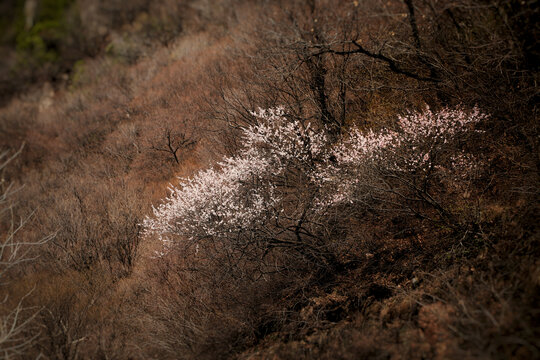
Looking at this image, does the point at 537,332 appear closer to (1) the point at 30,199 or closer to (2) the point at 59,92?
(1) the point at 30,199

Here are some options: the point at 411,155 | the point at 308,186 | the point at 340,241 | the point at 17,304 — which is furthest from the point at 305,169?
→ the point at 17,304

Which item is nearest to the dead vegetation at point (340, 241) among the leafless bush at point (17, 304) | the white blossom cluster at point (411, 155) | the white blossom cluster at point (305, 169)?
the leafless bush at point (17, 304)

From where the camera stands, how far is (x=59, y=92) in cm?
1878

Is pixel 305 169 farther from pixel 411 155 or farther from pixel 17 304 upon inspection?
pixel 17 304

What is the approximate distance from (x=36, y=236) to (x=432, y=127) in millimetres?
10940

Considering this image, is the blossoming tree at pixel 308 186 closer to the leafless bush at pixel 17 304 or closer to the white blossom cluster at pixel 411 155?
the white blossom cluster at pixel 411 155

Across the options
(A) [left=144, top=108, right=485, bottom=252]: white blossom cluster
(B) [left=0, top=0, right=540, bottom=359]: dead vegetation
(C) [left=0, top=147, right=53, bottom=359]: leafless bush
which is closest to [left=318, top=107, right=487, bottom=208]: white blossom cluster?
(A) [left=144, top=108, right=485, bottom=252]: white blossom cluster

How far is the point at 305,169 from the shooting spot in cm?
642

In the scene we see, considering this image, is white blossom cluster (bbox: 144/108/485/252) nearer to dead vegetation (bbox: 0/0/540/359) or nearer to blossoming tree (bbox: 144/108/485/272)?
blossoming tree (bbox: 144/108/485/272)

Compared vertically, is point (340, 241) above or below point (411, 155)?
below

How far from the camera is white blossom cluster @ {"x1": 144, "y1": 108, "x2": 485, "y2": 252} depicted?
16.1 feet

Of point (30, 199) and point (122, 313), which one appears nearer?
point (122, 313)

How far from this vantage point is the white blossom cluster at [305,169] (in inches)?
194

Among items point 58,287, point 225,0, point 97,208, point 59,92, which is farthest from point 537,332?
point 59,92
